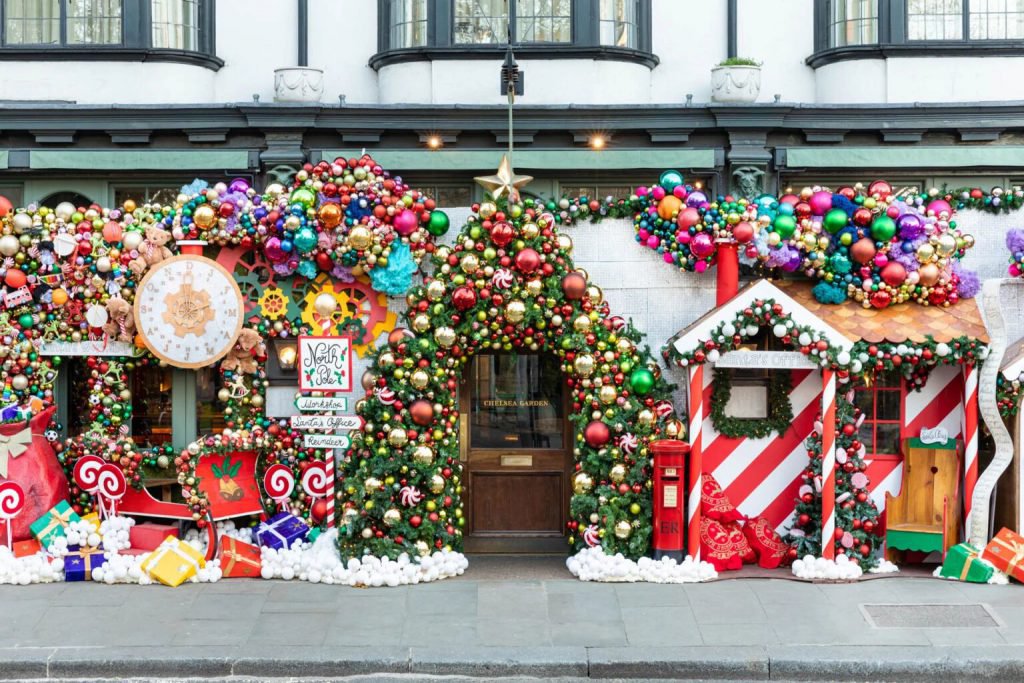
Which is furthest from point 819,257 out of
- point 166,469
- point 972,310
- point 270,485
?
point 166,469

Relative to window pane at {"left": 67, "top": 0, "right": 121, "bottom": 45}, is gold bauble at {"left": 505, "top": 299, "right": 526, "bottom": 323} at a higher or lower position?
lower

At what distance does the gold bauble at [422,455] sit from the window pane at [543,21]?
462 centimetres

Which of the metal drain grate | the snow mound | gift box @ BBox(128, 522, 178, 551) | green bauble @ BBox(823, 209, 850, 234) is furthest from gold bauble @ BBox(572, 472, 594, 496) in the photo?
gift box @ BBox(128, 522, 178, 551)

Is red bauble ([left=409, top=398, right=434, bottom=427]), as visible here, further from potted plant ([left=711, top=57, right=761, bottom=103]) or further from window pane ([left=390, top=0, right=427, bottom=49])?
potted plant ([left=711, top=57, right=761, bottom=103])

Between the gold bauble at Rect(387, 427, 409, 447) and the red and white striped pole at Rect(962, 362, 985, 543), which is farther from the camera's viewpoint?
the red and white striped pole at Rect(962, 362, 985, 543)

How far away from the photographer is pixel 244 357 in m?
11.3

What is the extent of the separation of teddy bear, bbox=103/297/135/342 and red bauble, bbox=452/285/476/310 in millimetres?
3307

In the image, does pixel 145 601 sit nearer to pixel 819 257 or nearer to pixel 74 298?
pixel 74 298

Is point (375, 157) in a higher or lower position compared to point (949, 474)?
higher

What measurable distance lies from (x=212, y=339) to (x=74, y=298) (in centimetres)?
150

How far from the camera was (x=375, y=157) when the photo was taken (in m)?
11.8

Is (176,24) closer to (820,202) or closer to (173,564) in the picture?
(173,564)

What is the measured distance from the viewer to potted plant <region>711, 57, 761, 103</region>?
11.7 meters

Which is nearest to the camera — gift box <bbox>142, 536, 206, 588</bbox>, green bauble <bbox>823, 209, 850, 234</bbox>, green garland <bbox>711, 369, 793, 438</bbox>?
gift box <bbox>142, 536, 206, 588</bbox>
